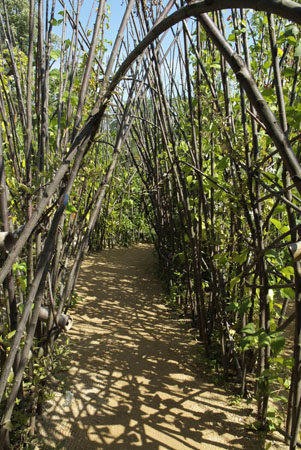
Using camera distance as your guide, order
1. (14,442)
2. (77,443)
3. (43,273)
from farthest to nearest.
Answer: (77,443)
(14,442)
(43,273)

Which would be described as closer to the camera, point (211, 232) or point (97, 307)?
point (211, 232)

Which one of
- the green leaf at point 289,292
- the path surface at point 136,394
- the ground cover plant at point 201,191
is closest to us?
the ground cover plant at point 201,191

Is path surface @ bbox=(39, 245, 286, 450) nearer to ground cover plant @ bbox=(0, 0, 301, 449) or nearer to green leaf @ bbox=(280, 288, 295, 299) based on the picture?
ground cover plant @ bbox=(0, 0, 301, 449)

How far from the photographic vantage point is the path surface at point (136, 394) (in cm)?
143

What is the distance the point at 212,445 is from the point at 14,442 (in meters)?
0.77

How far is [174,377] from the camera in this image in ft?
6.24

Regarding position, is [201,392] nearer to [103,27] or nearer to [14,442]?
[14,442]

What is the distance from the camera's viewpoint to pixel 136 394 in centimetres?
172

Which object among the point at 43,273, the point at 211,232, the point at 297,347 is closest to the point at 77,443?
the point at 43,273

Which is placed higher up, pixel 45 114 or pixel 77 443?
pixel 45 114

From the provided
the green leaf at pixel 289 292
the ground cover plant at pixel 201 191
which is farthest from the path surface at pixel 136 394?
the green leaf at pixel 289 292

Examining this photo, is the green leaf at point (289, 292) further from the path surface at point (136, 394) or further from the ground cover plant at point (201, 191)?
the path surface at point (136, 394)

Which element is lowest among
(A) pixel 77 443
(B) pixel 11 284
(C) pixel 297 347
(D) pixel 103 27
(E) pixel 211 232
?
(A) pixel 77 443

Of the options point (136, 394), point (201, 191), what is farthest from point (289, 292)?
point (136, 394)
